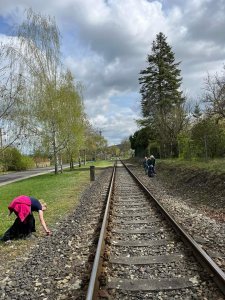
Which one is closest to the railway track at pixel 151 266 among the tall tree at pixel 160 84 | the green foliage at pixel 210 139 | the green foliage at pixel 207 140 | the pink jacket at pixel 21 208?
the pink jacket at pixel 21 208

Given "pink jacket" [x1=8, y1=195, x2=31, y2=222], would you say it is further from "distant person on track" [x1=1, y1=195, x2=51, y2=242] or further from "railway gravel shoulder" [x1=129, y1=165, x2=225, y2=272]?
"railway gravel shoulder" [x1=129, y1=165, x2=225, y2=272]

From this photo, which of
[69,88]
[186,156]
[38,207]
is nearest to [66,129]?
[69,88]

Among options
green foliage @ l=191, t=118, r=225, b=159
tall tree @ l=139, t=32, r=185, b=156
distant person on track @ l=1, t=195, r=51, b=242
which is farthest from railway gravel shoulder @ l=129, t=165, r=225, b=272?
tall tree @ l=139, t=32, r=185, b=156

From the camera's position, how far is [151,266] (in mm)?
5715

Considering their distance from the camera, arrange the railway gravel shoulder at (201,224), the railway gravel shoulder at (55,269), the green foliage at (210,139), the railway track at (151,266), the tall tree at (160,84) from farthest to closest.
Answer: the tall tree at (160,84), the green foliage at (210,139), the railway gravel shoulder at (201,224), the railway gravel shoulder at (55,269), the railway track at (151,266)

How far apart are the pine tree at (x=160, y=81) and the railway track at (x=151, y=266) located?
40413 millimetres

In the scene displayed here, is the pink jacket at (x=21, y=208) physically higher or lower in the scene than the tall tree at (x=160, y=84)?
lower

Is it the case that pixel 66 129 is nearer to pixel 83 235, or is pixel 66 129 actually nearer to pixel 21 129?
pixel 21 129

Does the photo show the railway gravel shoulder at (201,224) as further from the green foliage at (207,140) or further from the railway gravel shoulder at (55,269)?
the green foliage at (207,140)

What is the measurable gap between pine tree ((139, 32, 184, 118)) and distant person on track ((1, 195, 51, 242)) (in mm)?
40187

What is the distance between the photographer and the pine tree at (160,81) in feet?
159

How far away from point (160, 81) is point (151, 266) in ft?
153

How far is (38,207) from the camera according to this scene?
8.16 metres

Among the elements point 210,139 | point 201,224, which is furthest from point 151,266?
point 210,139
